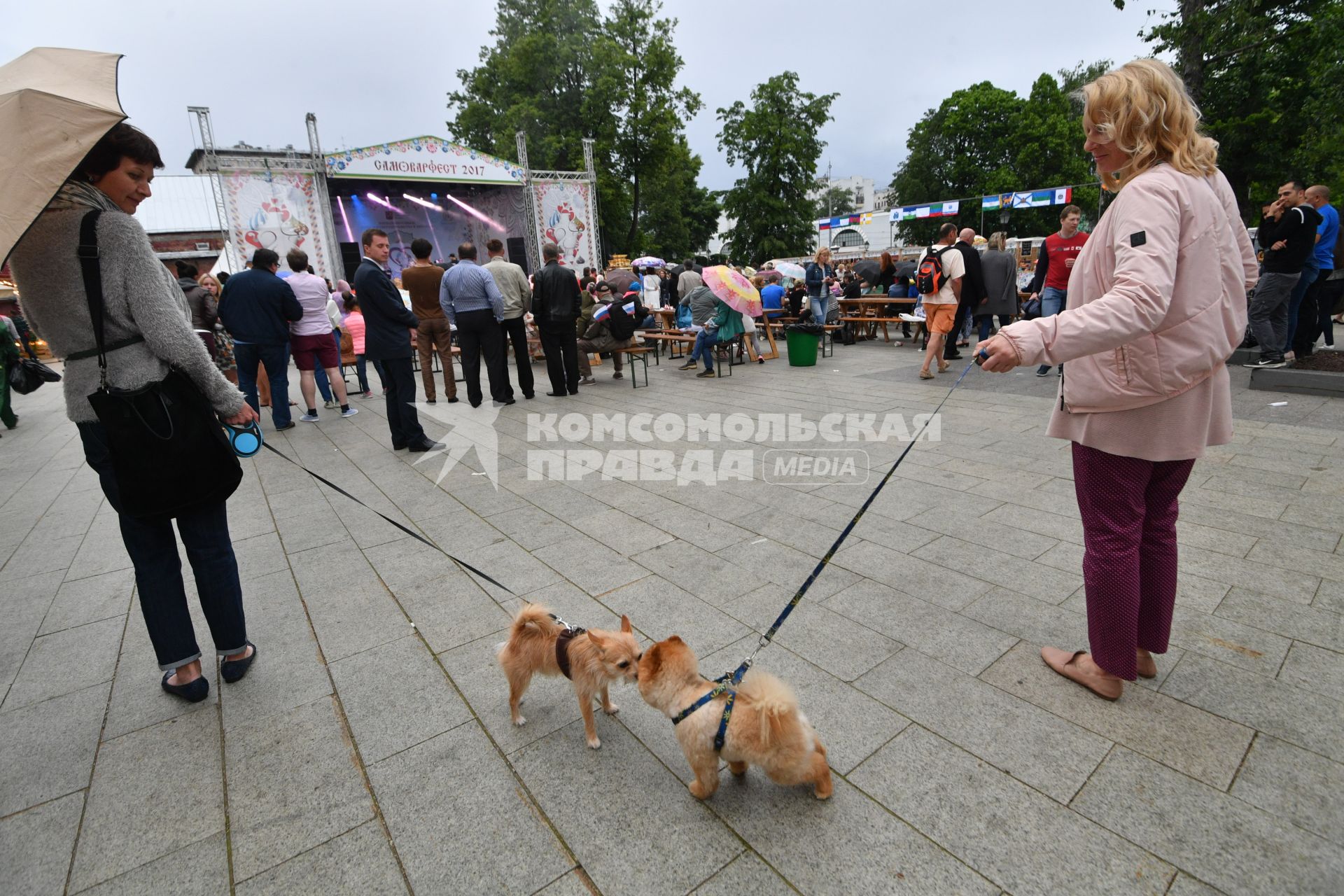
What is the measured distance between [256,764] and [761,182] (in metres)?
38.9

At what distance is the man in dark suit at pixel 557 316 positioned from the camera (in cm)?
→ 799

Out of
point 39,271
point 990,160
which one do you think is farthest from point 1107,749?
point 990,160

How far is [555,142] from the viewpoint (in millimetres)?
30391

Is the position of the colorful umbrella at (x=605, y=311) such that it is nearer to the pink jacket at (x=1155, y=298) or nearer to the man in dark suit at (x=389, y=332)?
the man in dark suit at (x=389, y=332)

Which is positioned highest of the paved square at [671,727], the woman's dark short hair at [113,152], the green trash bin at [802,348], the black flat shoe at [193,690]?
the woman's dark short hair at [113,152]

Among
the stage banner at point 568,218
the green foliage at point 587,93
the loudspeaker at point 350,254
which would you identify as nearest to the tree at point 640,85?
the green foliage at point 587,93

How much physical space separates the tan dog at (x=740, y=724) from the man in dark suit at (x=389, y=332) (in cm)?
491

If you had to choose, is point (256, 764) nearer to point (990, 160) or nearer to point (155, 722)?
point (155, 722)

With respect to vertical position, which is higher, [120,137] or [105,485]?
[120,137]

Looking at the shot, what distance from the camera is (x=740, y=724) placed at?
5.39 ft

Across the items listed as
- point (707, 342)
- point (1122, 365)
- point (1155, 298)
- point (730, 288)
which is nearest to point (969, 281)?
point (730, 288)

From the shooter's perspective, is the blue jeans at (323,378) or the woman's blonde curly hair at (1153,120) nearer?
the woman's blonde curly hair at (1153,120)

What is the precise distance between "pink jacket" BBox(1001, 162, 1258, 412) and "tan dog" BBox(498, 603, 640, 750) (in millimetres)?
1460

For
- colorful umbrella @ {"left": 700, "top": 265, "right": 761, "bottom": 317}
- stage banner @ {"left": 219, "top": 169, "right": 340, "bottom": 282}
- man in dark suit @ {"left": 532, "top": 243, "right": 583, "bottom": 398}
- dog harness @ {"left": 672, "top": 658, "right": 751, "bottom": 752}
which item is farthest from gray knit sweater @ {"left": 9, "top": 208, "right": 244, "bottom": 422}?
stage banner @ {"left": 219, "top": 169, "right": 340, "bottom": 282}
